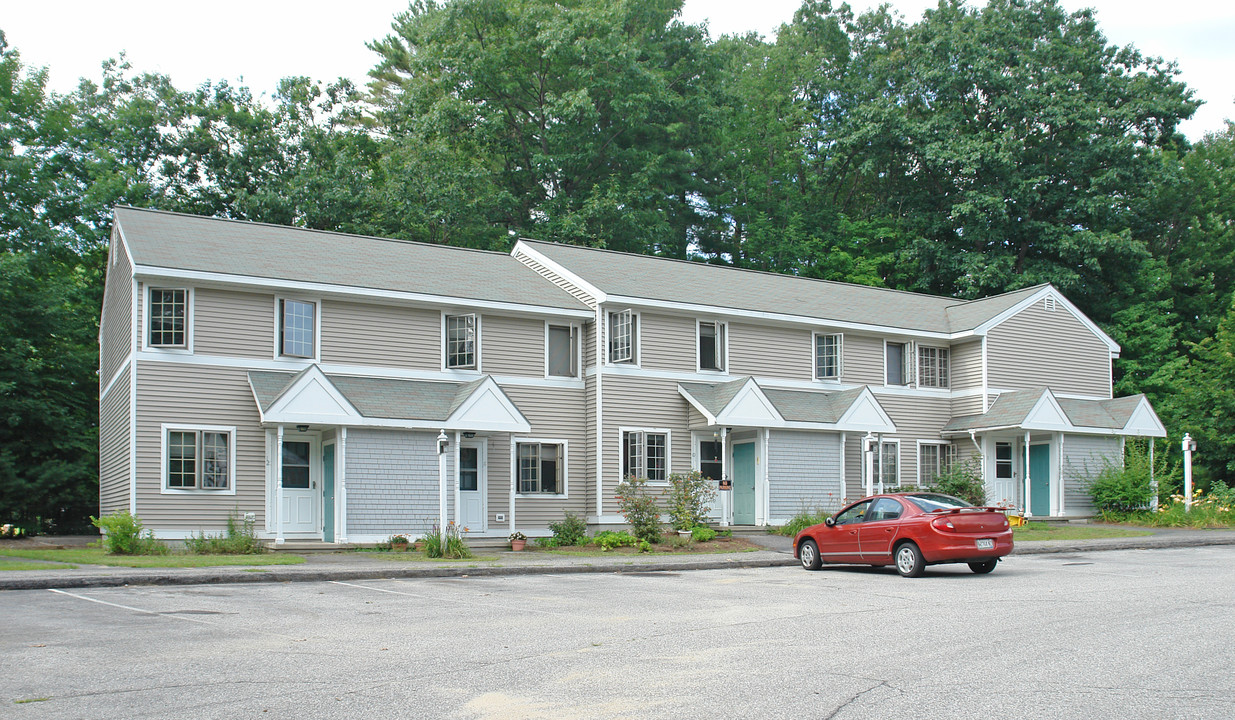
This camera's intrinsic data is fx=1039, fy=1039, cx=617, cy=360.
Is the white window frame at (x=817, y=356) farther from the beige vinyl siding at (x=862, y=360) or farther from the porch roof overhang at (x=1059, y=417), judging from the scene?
the porch roof overhang at (x=1059, y=417)

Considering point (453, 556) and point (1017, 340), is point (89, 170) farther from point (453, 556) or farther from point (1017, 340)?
point (1017, 340)

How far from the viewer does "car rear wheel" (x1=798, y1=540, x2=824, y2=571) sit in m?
19.0

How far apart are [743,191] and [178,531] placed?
35.0 metres

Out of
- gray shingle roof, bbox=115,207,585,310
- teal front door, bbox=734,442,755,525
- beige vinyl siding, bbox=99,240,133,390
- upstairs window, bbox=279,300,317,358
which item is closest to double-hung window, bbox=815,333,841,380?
teal front door, bbox=734,442,755,525

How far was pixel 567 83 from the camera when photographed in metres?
44.3

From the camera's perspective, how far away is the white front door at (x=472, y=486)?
25.0 meters

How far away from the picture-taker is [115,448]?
2408 cm

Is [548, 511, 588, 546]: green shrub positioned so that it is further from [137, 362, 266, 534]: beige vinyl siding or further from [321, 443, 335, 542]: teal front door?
[137, 362, 266, 534]: beige vinyl siding

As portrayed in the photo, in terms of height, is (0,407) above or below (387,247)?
below

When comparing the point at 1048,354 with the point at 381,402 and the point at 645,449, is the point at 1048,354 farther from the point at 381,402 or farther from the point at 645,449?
the point at 381,402

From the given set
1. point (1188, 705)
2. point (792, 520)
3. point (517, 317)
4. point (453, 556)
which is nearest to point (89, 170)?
point (517, 317)

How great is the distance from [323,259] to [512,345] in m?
5.08

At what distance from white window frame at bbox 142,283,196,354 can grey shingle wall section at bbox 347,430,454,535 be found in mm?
3903

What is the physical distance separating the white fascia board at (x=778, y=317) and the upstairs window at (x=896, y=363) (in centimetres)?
64
